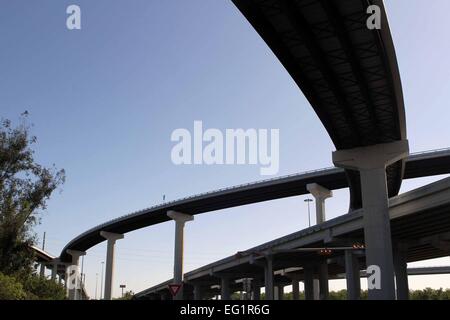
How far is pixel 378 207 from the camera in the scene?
4694cm

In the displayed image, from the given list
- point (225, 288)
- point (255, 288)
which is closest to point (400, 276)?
point (225, 288)

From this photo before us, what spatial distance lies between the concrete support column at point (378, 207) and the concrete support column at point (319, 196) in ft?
105

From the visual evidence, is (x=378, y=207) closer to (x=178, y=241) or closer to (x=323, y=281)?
(x=323, y=281)

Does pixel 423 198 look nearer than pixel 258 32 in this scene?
No

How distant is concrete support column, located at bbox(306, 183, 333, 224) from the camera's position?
81438mm

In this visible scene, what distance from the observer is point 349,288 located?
65.6 m

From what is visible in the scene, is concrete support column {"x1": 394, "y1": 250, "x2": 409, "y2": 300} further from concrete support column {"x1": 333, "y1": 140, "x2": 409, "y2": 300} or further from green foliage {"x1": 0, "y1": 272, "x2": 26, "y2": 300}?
green foliage {"x1": 0, "y1": 272, "x2": 26, "y2": 300}

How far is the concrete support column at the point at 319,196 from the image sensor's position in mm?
81438

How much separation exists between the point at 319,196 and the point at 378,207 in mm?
35362
